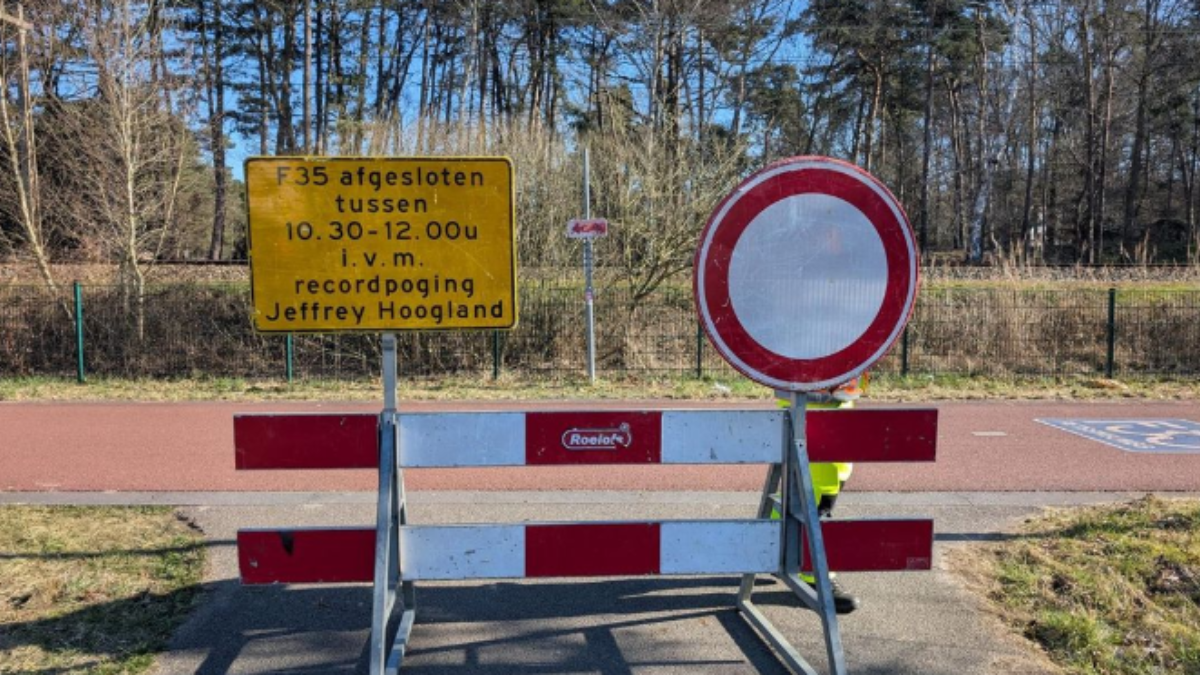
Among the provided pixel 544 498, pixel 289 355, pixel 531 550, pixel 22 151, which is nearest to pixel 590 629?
pixel 531 550

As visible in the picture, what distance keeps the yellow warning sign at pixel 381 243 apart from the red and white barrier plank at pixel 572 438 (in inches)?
16.1

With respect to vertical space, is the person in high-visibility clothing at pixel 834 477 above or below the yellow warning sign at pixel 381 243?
below

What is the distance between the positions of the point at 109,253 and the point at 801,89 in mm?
31116

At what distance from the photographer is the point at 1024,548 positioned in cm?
536

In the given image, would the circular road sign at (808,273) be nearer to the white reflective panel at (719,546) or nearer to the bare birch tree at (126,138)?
the white reflective panel at (719,546)

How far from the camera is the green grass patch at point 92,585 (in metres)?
3.88

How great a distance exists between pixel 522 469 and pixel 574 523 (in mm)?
4109

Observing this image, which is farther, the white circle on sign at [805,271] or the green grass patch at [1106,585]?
the green grass patch at [1106,585]

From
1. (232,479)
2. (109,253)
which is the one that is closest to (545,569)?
(232,479)

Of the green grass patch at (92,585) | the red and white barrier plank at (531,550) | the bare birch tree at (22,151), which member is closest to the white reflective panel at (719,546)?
the red and white barrier plank at (531,550)

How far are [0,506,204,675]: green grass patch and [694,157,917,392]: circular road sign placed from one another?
116 inches

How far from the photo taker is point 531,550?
371 centimetres

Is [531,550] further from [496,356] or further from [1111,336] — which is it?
[1111,336]

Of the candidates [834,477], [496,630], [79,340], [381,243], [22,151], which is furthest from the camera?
[22,151]
